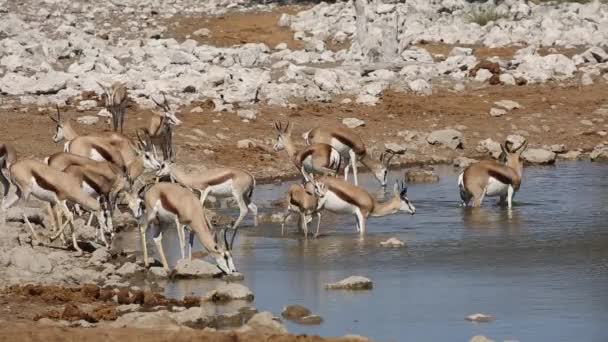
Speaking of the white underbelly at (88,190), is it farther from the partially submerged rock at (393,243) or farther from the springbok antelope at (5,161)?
the partially submerged rock at (393,243)

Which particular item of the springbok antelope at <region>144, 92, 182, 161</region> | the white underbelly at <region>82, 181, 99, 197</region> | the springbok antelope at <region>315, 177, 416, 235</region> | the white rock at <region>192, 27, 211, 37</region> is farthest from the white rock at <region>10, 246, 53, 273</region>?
the white rock at <region>192, 27, 211, 37</region>

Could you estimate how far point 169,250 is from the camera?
14.8m

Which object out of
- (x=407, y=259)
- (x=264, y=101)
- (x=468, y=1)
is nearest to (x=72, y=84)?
(x=264, y=101)

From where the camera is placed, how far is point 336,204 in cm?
1566

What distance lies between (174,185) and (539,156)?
8931 mm

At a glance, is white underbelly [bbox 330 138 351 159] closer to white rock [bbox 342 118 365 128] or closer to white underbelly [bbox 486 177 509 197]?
white underbelly [bbox 486 177 509 197]

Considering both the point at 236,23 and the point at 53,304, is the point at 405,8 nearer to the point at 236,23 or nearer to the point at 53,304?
the point at 236,23

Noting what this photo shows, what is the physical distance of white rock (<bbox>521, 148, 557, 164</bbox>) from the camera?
21.3 meters

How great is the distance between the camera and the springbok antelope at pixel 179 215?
1313cm

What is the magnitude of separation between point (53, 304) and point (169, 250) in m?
3.04

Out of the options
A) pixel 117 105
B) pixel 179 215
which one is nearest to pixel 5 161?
pixel 179 215

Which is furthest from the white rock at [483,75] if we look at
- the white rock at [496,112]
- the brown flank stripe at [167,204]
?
the brown flank stripe at [167,204]

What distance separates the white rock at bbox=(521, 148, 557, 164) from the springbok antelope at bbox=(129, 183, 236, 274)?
Answer: 874cm

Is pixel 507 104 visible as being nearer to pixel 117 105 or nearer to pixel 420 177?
pixel 420 177
